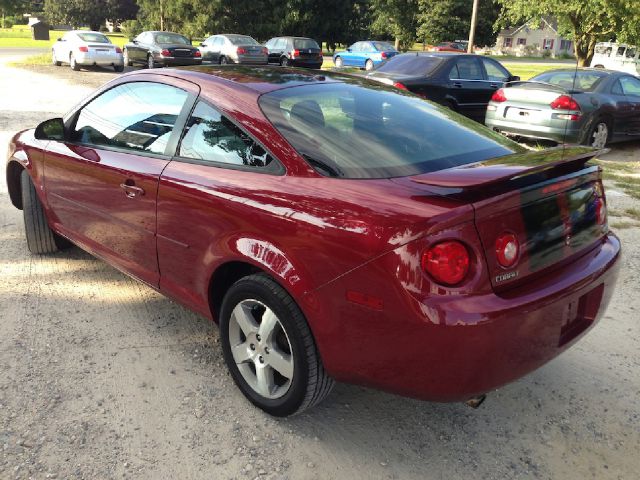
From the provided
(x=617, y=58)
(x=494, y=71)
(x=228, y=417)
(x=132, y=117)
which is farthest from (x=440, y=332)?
(x=617, y=58)

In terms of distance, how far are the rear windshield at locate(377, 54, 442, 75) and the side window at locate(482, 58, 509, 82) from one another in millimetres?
1381

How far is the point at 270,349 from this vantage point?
2627mm

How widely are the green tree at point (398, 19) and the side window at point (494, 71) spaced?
36.9 m

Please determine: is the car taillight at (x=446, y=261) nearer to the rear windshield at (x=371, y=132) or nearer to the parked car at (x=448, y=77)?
the rear windshield at (x=371, y=132)

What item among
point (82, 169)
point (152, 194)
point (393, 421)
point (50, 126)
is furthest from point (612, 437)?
point (50, 126)

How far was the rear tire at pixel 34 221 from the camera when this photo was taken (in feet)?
14.1

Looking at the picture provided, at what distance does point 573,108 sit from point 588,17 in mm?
13967

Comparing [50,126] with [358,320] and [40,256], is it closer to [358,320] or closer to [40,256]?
[40,256]

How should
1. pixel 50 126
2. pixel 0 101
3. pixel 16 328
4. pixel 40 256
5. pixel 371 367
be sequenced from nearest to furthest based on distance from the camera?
pixel 371 367 → pixel 16 328 → pixel 50 126 → pixel 40 256 → pixel 0 101


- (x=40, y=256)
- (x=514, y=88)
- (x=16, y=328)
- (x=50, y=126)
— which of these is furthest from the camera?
(x=514, y=88)

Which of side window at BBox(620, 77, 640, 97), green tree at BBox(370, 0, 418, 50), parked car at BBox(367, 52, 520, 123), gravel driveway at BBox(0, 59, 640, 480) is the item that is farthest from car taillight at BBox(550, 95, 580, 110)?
green tree at BBox(370, 0, 418, 50)

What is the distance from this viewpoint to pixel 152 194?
3000 mm

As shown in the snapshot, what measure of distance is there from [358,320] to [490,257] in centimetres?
55

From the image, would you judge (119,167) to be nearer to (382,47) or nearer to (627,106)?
(627,106)
